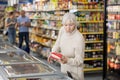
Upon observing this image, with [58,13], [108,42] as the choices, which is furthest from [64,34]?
[58,13]

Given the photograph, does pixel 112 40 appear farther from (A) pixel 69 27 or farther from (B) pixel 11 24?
(B) pixel 11 24

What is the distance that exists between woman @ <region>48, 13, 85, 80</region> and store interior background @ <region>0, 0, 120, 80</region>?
2.95 meters

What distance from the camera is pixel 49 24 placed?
34.3 feet

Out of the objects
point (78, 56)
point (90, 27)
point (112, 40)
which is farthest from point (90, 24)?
point (78, 56)

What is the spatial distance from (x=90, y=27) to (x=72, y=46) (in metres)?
4.53

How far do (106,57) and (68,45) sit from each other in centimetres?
344

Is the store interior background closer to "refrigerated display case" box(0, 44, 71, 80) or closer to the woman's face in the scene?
the woman's face

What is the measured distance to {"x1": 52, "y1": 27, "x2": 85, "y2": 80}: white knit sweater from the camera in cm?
363

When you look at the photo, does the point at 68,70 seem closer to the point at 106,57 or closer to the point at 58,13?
the point at 106,57

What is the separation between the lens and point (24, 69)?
135 inches

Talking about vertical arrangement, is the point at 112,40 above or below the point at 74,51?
below

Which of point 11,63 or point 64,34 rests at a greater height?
point 64,34

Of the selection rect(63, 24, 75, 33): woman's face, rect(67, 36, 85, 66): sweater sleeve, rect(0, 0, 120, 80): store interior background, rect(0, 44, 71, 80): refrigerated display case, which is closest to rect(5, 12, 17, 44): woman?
rect(0, 0, 120, 80): store interior background

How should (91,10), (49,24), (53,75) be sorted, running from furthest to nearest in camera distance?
1. (49,24)
2. (91,10)
3. (53,75)
